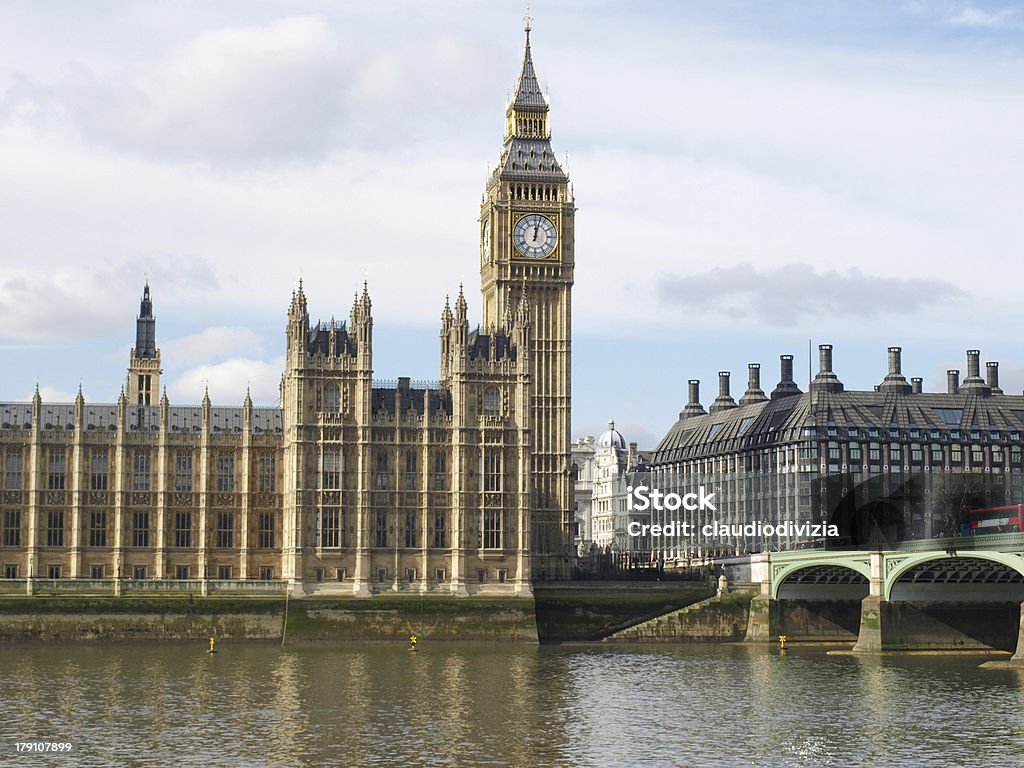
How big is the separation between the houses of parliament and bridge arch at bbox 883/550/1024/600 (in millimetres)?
29459

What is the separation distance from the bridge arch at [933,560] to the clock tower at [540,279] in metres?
34.0

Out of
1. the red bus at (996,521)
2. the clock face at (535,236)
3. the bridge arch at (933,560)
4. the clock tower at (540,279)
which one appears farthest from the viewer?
the clock face at (535,236)

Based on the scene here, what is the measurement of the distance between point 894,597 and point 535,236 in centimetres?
4940

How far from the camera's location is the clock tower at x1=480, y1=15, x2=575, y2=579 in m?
162

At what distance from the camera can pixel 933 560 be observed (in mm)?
131750

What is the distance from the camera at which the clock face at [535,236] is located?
167875 mm

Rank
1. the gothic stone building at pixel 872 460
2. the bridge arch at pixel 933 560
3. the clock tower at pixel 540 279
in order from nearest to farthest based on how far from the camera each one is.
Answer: the bridge arch at pixel 933 560 → the clock tower at pixel 540 279 → the gothic stone building at pixel 872 460

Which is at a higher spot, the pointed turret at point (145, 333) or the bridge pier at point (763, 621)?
the pointed turret at point (145, 333)

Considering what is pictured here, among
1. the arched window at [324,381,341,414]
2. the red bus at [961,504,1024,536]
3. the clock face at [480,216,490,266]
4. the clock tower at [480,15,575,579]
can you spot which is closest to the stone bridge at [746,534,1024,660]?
the red bus at [961,504,1024,536]

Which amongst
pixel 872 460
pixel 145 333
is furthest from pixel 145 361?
pixel 872 460

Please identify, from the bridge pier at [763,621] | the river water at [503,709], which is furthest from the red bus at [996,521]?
the bridge pier at [763,621]

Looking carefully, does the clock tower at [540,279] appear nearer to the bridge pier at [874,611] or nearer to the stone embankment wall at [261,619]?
the stone embankment wall at [261,619]

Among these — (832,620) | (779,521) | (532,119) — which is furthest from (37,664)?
(779,521)

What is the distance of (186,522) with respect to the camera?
153 m
